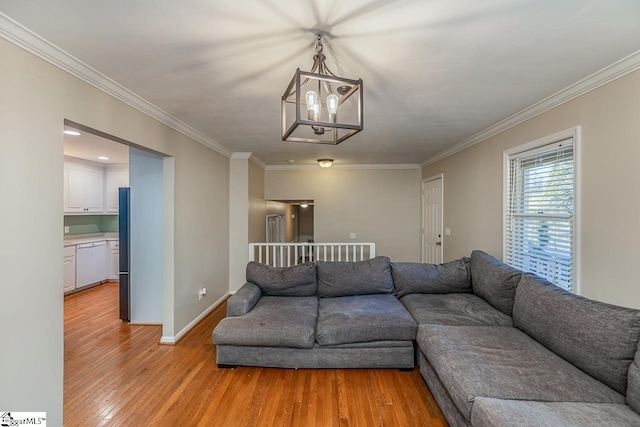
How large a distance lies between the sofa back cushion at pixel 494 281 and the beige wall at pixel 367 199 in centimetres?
278

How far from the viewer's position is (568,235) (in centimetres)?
243

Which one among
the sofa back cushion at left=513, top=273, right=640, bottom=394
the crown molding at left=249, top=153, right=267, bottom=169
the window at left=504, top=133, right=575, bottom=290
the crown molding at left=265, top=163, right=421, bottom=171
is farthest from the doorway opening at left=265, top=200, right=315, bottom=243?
the sofa back cushion at left=513, top=273, right=640, bottom=394

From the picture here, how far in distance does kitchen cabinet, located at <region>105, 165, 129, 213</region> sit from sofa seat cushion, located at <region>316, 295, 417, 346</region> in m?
5.22

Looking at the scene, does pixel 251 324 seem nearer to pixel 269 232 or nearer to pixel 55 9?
pixel 55 9

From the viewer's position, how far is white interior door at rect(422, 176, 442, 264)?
5.07 meters

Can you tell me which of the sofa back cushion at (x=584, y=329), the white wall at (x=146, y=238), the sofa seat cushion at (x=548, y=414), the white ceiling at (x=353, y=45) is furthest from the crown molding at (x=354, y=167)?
the sofa seat cushion at (x=548, y=414)

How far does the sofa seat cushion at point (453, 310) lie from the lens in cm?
249

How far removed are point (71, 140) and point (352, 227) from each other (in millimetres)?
4838

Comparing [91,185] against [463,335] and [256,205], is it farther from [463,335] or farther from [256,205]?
[463,335]

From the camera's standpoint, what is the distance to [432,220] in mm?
5395

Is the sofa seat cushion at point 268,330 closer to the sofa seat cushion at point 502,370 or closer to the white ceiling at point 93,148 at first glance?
the sofa seat cushion at point 502,370

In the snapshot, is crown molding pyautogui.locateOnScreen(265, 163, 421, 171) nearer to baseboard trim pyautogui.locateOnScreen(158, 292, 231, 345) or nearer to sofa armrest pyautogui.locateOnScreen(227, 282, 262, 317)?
baseboard trim pyautogui.locateOnScreen(158, 292, 231, 345)

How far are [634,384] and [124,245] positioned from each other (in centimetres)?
463

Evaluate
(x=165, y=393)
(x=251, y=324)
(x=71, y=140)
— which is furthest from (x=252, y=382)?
(x=71, y=140)
